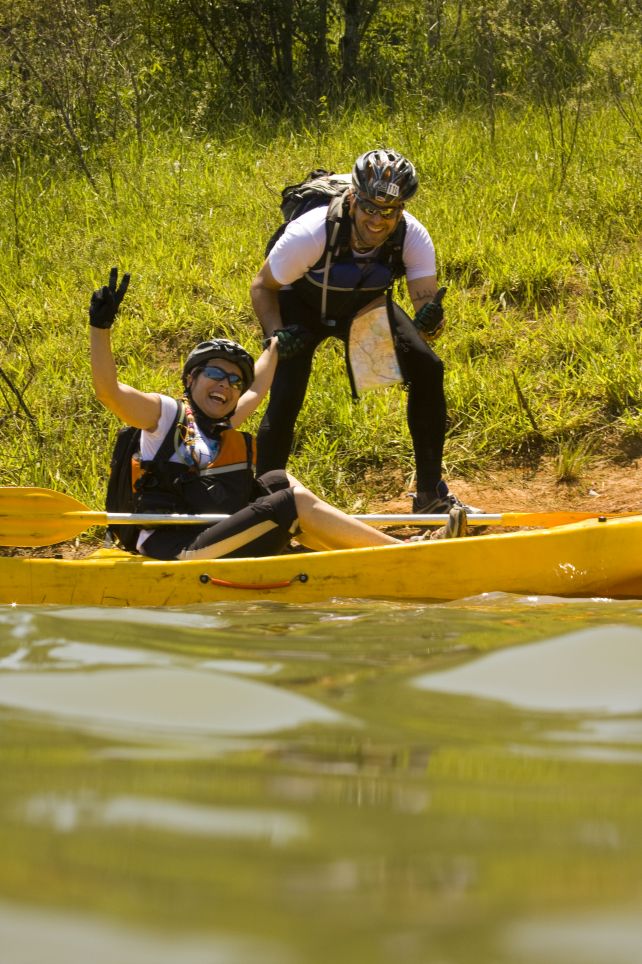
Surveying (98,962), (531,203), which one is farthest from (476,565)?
(531,203)

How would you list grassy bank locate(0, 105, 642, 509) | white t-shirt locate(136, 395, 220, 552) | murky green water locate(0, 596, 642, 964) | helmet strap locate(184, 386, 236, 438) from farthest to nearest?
grassy bank locate(0, 105, 642, 509) → helmet strap locate(184, 386, 236, 438) → white t-shirt locate(136, 395, 220, 552) → murky green water locate(0, 596, 642, 964)

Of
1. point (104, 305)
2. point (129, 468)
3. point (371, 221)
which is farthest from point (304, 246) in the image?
point (129, 468)

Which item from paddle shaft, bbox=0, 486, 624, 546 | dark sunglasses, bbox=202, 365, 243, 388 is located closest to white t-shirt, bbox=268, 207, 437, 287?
dark sunglasses, bbox=202, 365, 243, 388

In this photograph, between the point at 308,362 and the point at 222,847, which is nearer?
the point at 222,847

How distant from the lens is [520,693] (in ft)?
9.00

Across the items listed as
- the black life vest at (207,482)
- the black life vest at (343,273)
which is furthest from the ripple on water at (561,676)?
the black life vest at (343,273)

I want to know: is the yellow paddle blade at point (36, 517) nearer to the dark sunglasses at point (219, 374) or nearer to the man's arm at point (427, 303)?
the dark sunglasses at point (219, 374)

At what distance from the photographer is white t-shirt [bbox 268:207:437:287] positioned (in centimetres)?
571

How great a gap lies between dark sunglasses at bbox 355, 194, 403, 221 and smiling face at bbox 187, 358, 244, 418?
1050 mm

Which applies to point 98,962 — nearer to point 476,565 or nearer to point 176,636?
point 176,636

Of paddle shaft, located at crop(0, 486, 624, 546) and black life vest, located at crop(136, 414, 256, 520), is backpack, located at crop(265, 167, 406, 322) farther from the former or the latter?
paddle shaft, located at crop(0, 486, 624, 546)

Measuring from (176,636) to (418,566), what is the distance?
160 centimetres

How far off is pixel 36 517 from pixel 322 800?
3.67m

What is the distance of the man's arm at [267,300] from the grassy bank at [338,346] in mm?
1653
